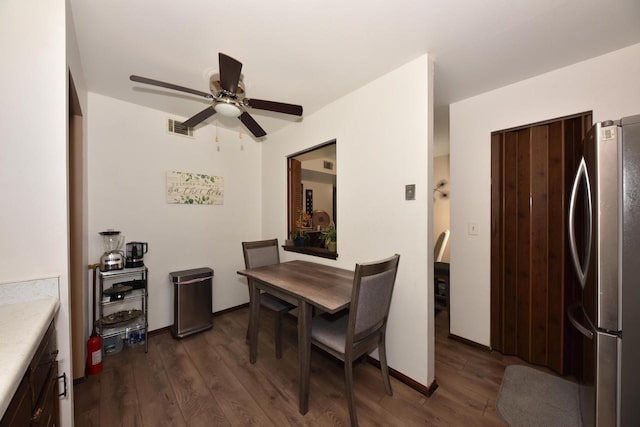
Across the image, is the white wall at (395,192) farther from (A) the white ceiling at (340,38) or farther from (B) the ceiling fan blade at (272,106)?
(B) the ceiling fan blade at (272,106)

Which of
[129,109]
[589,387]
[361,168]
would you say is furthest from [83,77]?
[589,387]

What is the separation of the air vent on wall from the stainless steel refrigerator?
3.44m

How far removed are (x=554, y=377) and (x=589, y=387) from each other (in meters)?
0.87

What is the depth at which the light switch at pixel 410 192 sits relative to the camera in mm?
1765

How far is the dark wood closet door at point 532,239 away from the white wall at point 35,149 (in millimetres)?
3150

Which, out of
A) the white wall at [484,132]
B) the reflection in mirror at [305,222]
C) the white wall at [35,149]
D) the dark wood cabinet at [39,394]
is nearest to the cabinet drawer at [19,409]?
the dark wood cabinet at [39,394]

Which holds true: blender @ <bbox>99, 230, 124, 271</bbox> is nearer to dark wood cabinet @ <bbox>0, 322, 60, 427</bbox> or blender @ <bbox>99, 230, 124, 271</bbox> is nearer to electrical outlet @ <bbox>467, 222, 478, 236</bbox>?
dark wood cabinet @ <bbox>0, 322, 60, 427</bbox>

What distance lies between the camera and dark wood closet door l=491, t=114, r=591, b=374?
1.92 metres

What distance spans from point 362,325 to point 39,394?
1.45 metres

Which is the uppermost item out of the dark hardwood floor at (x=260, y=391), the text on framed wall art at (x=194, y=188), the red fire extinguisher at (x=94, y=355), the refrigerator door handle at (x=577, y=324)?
the text on framed wall art at (x=194, y=188)

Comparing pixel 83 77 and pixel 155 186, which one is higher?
pixel 83 77

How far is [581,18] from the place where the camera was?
139 centimetres

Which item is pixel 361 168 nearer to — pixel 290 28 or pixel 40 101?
pixel 290 28

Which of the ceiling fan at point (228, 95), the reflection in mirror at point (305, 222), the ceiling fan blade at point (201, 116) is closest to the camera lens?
the ceiling fan at point (228, 95)
